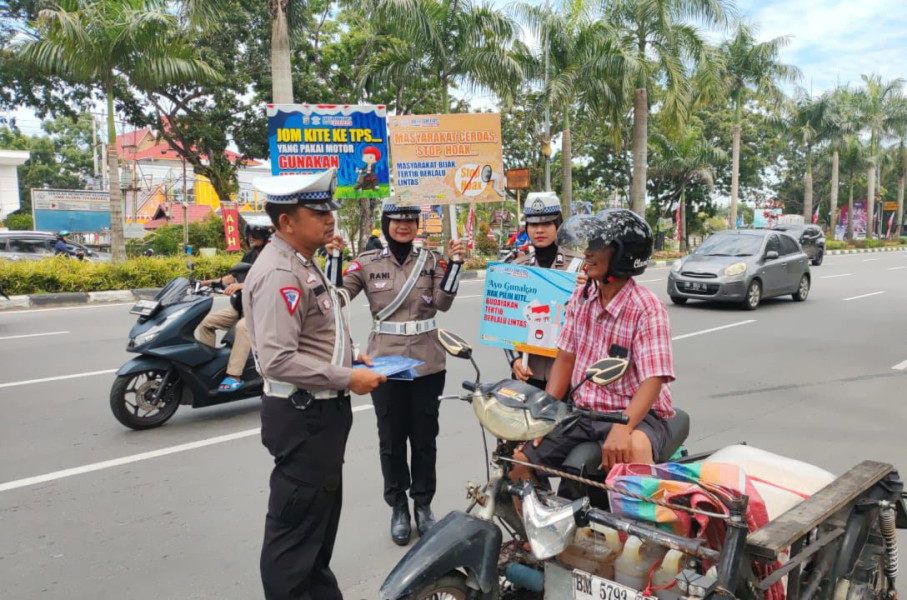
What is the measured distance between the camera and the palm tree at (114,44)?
13.5 m

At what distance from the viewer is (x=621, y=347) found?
8.59 ft

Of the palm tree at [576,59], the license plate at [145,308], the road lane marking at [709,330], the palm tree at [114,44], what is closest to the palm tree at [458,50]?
the palm tree at [576,59]

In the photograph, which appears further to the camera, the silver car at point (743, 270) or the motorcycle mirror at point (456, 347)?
the silver car at point (743, 270)

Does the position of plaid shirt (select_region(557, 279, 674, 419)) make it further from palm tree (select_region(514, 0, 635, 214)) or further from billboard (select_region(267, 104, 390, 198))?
palm tree (select_region(514, 0, 635, 214))

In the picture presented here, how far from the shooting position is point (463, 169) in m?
4.18

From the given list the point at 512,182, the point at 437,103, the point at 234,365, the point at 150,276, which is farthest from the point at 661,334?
the point at 437,103

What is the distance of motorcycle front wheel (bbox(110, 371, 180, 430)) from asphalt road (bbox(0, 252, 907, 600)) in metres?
0.11

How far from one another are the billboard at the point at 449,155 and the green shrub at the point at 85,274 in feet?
39.4

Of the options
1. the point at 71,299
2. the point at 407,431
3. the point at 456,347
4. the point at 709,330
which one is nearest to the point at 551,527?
the point at 456,347

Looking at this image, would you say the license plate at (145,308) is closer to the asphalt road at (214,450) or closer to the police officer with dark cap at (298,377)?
the asphalt road at (214,450)

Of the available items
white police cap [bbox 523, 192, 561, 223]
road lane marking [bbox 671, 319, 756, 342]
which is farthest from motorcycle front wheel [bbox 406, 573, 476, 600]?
road lane marking [bbox 671, 319, 756, 342]

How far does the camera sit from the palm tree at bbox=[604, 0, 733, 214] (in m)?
19.2

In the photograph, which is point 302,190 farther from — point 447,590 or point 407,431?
point 407,431

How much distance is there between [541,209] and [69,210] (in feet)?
107
